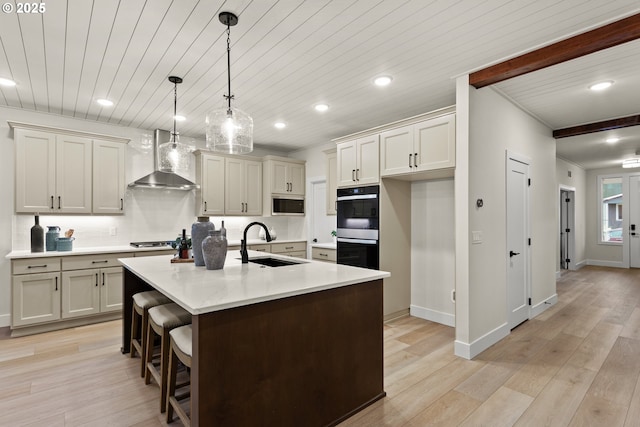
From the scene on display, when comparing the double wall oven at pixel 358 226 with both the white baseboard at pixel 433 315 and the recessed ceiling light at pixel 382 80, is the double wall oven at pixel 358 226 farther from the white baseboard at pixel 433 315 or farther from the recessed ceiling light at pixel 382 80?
the recessed ceiling light at pixel 382 80

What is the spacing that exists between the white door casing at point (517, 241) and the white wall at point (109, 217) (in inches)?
160

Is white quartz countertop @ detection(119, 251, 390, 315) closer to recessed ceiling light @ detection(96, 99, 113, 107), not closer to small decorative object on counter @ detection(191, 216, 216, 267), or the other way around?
small decorative object on counter @ detection(191, 216, 216, 267)

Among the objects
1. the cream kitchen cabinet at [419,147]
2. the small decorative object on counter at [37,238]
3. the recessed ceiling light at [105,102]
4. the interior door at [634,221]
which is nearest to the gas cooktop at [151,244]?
the small decorative object on counter at [37,238]

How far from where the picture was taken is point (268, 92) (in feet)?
11.1

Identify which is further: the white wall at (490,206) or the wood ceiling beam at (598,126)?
the wood ceiling beam at (598,126)

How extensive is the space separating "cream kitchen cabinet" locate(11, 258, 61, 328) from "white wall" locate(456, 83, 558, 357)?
4.38m

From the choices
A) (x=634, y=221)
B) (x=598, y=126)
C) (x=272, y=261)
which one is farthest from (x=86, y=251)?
(x=634, y=221)

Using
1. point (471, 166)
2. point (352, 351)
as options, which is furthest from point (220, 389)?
point (471, 166)

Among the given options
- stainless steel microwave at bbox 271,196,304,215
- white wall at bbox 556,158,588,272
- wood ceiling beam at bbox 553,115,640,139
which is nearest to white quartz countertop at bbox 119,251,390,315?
stainless steel microwave at bbox 271,196,304,215

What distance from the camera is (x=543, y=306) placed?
14.4ft

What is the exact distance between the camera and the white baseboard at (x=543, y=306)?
4.12m

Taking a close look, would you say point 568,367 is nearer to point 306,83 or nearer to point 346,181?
point 346,181

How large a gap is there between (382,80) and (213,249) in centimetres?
217

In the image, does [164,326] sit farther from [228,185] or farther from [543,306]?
[543,306]
